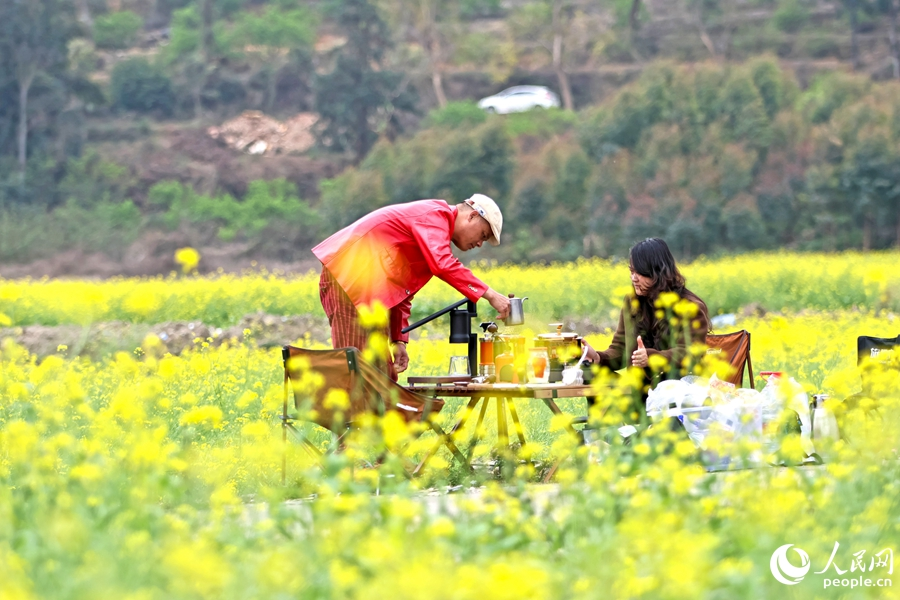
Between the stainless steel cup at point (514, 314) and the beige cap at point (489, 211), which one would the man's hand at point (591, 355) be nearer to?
the stainless steel cup at point (514, 314)

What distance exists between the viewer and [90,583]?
8.13 feet

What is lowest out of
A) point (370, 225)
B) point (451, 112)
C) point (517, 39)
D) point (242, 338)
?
point (242, 338)

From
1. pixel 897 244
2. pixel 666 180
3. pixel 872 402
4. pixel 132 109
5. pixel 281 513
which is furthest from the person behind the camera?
pixel 132 109

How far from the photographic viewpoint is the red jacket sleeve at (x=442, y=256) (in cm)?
526

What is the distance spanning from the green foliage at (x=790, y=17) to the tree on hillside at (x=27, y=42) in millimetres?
27268

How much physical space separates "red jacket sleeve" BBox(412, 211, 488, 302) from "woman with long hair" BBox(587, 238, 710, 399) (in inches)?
25.1

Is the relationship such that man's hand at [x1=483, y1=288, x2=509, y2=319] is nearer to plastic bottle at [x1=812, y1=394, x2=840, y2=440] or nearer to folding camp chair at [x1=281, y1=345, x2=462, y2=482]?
folding camp chair at [x1=281, y1=345, x2=462, y2=482]

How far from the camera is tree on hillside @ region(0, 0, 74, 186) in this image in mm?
38250

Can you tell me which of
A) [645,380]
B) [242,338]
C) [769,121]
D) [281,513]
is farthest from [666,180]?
[281,513]

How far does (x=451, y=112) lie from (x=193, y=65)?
11.2 metres

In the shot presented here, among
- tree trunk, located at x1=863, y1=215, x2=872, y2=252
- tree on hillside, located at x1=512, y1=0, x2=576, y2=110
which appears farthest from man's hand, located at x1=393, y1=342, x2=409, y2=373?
tree on hillside, located at x1=512, y1=0, x2=576, y2=110

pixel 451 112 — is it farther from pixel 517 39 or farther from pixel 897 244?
pixel 897 244

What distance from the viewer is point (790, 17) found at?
4844cm

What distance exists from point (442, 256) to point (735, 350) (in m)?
1.54
